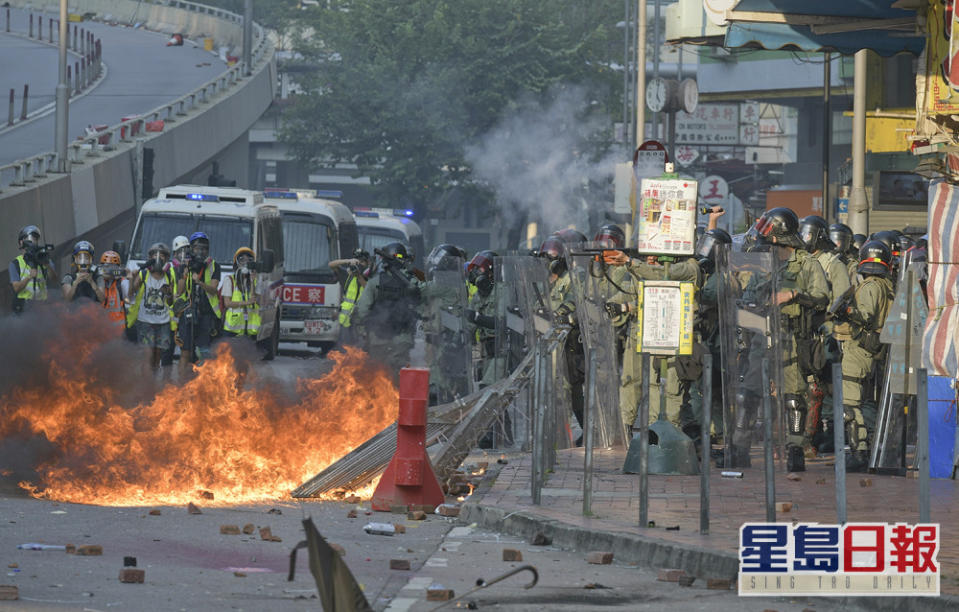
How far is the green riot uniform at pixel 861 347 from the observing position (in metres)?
13.1

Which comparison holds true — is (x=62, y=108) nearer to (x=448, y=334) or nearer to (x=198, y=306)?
(x=198, y=306)

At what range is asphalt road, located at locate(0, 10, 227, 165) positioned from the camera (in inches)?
1688

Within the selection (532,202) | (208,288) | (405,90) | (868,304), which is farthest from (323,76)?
(868,304)

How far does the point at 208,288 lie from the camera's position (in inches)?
781

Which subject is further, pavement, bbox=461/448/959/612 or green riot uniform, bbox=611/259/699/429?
green riot uniform, bbox=611/259/699/429

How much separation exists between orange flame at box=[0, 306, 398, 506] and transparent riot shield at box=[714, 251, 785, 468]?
108 inches

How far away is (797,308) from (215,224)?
12.6 m

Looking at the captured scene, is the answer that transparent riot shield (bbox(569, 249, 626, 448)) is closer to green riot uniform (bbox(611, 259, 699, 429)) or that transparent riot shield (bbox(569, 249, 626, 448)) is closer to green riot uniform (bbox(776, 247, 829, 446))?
green riot uniform (bbox(611, 259, 699, 429))

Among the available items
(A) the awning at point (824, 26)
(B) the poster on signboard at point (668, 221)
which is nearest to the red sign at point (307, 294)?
(A) the awning at point (824, 26)

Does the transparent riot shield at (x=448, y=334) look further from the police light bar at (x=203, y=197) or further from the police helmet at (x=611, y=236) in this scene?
the police light bar at (x=203, y=197)

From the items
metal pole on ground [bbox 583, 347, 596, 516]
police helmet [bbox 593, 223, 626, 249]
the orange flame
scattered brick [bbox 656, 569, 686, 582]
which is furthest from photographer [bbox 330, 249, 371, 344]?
scattered brick [bbox 656, 569, 686, 582]

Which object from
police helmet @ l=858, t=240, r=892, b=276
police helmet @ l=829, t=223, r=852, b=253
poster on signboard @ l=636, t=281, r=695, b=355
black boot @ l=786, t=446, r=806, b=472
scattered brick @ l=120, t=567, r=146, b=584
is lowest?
black boot @ l=786, t=446, r=806, b=472

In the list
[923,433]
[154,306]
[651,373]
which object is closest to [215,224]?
[154,306]

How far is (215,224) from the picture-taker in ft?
78.9
